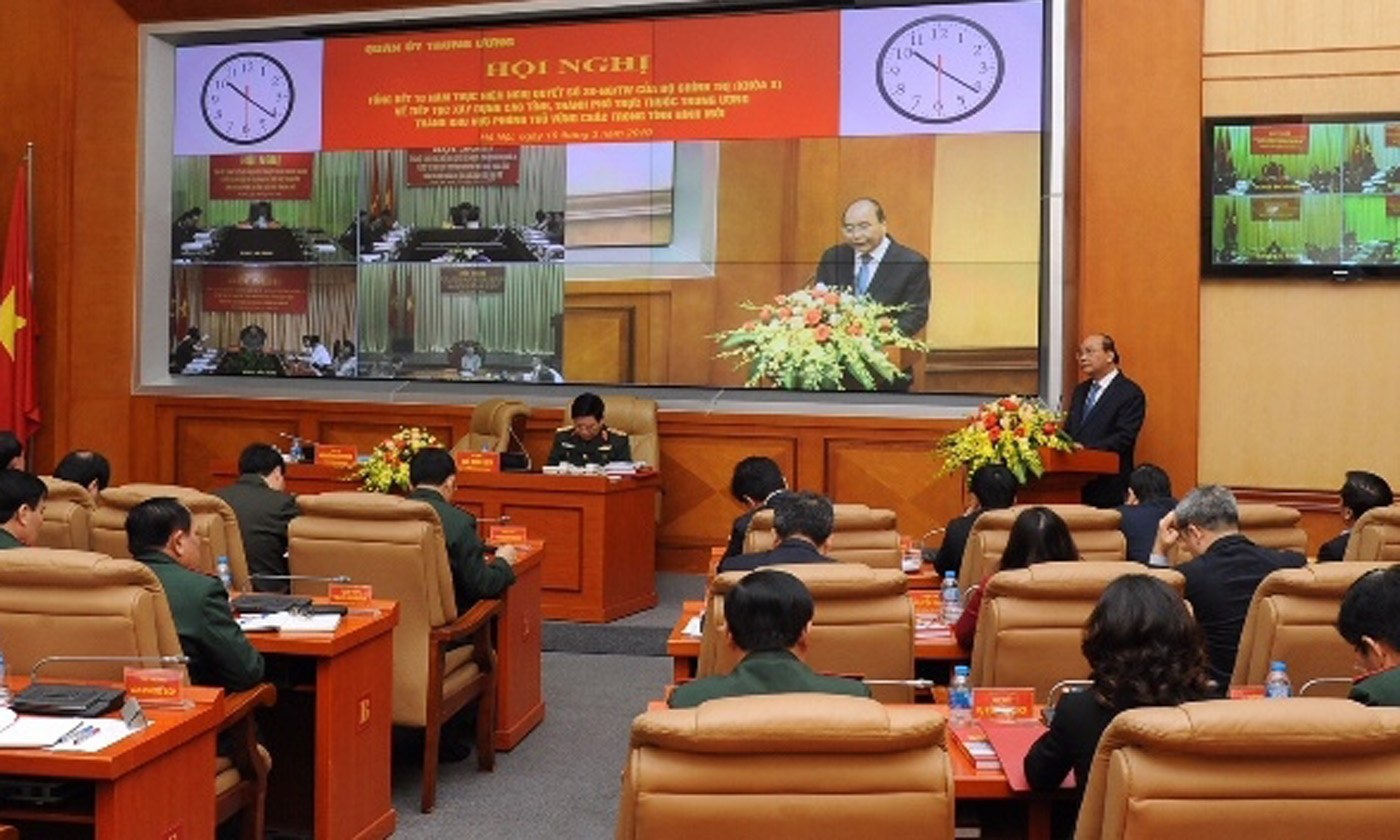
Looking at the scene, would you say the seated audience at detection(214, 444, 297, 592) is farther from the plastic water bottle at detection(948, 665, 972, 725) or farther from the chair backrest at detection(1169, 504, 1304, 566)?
the chair backrest at detection(1169, 504, 1304, 566)

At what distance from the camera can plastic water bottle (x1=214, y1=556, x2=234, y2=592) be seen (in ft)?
15.5

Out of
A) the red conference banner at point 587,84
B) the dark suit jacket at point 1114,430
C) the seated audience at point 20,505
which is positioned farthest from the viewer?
the red conference banner at point 587,84

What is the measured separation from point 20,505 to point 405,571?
3.71 ft

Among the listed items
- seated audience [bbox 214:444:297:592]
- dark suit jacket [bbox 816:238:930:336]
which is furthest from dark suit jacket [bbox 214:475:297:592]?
dark suit jacket [bbox 816:238:930:336]

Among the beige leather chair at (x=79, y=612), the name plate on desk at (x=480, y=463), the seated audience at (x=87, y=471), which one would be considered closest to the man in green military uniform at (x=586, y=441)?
the name plate on desk at (x=480, y=463)

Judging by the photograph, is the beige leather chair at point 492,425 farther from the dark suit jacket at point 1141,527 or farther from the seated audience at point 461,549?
the dark suit jacket at point 1141,527

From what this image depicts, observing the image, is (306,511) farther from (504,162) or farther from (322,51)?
(322,51)

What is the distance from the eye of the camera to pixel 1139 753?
2.01 meters

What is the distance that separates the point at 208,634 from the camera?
3.66 meters

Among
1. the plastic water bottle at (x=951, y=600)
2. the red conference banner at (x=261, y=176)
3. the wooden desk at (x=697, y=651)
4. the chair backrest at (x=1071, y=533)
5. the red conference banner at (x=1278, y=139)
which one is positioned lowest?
the wooden desk at (x=697, y=651)

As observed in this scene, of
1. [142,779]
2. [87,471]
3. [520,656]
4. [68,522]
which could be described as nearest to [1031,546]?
[142,779]

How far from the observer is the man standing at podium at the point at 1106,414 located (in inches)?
292

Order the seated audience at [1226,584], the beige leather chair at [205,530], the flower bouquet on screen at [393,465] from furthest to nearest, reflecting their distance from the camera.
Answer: the flower bouquet on screen at [393,465] → the beige leather chair at [205,530] → the seated audience at [1226,584]

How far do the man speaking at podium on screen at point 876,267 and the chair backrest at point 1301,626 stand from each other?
5710 millimetres
